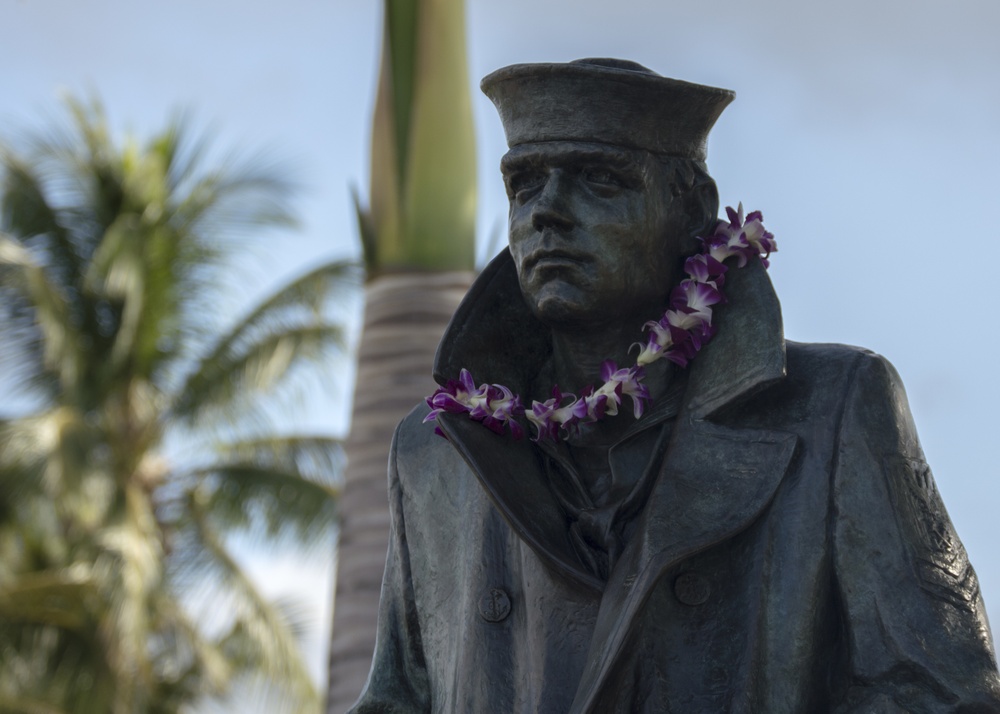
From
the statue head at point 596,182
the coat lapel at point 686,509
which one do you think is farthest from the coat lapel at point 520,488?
the statue head at point 596,182

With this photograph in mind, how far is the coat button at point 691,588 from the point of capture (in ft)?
11.4

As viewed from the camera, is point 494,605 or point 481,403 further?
point 481,403

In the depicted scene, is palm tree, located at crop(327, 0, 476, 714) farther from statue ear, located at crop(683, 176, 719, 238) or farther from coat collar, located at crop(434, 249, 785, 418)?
statue ear, located at crop(683, 176, 719, 238)

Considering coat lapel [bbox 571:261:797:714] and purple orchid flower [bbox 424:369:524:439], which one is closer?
coat lapel [bbox 571:261:797:714]

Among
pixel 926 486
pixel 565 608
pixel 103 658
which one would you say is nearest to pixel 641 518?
pixel 565 608

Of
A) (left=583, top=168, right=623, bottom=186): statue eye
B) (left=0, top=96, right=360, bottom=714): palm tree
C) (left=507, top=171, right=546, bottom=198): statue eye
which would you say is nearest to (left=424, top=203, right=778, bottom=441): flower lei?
(left=583, top=168, right=623, bottom=186): statue eye

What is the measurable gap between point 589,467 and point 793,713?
65 centimetres

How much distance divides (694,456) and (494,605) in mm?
467

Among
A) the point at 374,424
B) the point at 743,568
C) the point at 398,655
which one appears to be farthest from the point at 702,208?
the point at 374,424

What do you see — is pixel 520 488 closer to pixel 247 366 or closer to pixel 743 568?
pixel 743 568

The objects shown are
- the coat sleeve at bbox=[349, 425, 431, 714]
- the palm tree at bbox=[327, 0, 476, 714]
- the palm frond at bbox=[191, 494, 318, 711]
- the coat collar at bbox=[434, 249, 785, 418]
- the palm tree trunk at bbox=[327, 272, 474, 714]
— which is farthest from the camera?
the palm frond at bbox=[191, 494, 318, 711]

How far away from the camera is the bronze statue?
3418mm

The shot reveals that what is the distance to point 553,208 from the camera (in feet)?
11.9

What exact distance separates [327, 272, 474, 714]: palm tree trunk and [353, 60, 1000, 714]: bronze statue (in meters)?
5.13
